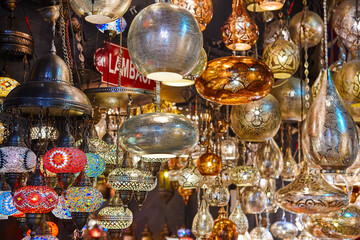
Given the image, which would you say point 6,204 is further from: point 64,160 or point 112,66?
point 112,66

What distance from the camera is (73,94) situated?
2027 mm

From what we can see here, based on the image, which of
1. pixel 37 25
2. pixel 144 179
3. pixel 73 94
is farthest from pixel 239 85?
pixel 37 25

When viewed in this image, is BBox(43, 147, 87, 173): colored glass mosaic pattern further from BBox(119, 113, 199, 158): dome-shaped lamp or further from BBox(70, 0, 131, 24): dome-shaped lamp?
BBox(70, 0, 131, 24): dome-shaped lamp

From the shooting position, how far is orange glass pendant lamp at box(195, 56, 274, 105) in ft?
6.32

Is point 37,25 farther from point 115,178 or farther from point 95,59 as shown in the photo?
point 115,178

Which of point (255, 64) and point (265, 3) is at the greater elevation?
point (265, 3)

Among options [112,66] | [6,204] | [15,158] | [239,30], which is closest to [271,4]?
[239,30]

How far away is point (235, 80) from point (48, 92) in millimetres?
753

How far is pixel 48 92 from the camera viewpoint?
77.6 inches

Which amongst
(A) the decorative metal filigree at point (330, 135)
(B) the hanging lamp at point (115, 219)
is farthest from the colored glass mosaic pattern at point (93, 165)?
(A) the decorative metal filigree at point (330, 135)

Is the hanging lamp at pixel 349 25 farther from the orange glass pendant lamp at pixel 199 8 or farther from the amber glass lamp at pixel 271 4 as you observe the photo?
the orange glass pendant lamp at pixel 199 8

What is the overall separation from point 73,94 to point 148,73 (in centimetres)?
71

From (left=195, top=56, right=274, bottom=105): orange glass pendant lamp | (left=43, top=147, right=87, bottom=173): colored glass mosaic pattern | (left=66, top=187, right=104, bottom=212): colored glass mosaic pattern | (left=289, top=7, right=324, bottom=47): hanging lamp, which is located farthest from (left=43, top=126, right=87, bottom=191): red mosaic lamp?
(left=289, top=7, right=324, bottom=47): hanging lamp

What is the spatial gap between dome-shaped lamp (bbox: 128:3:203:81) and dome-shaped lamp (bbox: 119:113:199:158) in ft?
0.76
